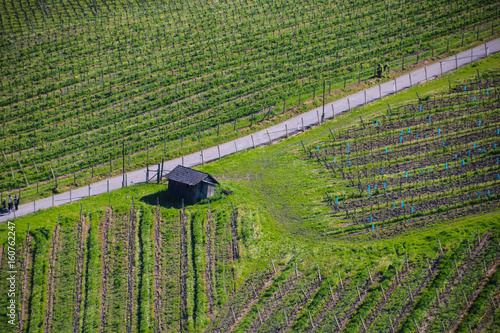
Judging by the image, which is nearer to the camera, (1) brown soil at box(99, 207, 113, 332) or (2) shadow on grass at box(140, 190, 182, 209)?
(1) brown soil at box(99, 207, 113, 332)

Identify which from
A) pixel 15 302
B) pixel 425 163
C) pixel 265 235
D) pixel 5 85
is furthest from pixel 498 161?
pixel 5 85

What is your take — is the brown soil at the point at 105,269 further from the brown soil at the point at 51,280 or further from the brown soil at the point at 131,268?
the brown soil at the point at 51,280

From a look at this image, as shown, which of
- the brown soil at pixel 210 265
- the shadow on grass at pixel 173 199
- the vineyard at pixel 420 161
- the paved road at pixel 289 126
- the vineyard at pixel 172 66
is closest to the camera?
the brown soil at pixel 210 265

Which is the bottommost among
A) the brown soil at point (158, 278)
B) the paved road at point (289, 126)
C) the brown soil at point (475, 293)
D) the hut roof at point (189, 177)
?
the brown soil at point (475, 293)

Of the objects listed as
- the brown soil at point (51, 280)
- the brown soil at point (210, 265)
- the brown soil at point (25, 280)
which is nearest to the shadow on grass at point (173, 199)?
the brown soil at point (210, 265)

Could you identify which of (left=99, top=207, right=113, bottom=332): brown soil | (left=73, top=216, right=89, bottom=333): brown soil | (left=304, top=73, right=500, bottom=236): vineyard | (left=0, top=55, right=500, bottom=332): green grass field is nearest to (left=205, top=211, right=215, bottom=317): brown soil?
(left=0, top=55, right=500, bottom=332): green grass field

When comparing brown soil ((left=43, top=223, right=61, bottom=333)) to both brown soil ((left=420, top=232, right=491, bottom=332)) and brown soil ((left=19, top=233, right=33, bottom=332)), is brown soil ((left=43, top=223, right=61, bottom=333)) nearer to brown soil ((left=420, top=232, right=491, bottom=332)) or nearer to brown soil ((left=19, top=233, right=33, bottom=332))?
brown soil ((left=19, top=233, right=33, bottom=332))

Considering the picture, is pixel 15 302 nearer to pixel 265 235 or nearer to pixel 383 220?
pixel 265 235

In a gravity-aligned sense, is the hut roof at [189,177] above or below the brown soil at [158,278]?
above
